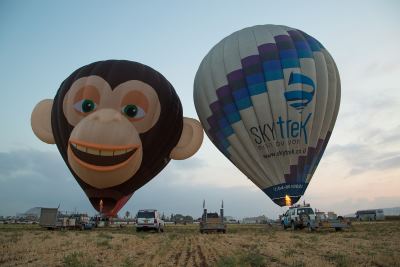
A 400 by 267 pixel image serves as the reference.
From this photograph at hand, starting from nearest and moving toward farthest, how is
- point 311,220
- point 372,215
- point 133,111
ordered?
point 133,111 → point 311,220 → point 372,215

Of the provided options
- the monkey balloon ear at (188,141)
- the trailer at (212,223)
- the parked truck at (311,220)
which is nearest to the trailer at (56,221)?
the trailer at (212,223)

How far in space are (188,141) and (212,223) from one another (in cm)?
844

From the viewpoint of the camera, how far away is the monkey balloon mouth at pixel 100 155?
16484 mm

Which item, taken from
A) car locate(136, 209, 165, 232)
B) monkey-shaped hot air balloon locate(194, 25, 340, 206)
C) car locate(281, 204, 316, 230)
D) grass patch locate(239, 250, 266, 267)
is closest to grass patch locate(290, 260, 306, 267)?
grass patch locate(239, 250, 266, 267)

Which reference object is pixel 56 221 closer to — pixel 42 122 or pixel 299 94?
pixel 42 122

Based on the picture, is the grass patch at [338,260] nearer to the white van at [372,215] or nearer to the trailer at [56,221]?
the trailer at [56,221]

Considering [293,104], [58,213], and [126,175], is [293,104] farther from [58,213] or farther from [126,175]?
[58,213]

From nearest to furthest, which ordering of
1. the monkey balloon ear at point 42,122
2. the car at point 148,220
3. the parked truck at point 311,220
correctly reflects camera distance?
the monkey balloon ear at point 42,122, the parked truck at point 311,220, the car at point 148,220

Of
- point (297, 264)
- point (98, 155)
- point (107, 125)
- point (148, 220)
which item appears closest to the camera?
point (297, 264)

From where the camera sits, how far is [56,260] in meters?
9.26

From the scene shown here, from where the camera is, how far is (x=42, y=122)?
770 inches

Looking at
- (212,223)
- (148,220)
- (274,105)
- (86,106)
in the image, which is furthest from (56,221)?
(274,105)

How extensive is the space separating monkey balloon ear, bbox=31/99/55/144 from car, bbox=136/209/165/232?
905 cm

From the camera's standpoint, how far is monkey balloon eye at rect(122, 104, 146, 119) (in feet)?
56.5
